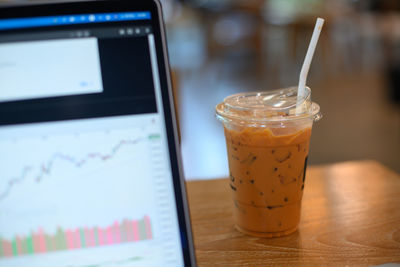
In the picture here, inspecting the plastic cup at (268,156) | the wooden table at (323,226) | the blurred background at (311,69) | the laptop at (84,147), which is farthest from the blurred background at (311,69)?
the laptop at (84,147)

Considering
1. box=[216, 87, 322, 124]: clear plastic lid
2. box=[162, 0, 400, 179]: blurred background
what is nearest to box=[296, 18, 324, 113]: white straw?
box=[216, 87, 322, 124]: clear plastic lid

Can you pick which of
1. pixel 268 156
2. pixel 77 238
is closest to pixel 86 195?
pixel 77 238

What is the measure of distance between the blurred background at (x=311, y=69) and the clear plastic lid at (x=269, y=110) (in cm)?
150

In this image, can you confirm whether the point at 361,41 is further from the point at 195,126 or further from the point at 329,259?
the point at 329,259

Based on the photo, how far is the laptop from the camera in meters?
0.44

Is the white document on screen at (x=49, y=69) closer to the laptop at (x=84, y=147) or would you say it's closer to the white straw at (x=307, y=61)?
the laptop at (x=84, y=147)

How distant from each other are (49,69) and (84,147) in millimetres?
91

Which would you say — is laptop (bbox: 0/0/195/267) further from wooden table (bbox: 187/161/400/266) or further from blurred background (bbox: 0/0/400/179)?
blurred background (bbox: 0/0/400/179)

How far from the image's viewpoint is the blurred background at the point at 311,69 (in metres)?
2.43

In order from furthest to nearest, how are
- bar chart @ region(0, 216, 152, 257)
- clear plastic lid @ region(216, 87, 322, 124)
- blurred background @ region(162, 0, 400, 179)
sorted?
1. blurred background @ region(162, 0, 400, 179)
2. clear plastic lid @ region(216, 87, 322, 124)
3. bar chart @ region(0, 216, 152, 257)

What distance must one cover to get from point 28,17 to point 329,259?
1.44 ft

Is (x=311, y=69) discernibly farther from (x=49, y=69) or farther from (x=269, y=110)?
(x=49, y=69)

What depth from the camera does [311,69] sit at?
4148 mm

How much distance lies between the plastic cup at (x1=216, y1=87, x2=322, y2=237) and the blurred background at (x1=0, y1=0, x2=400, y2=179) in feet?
4.87
